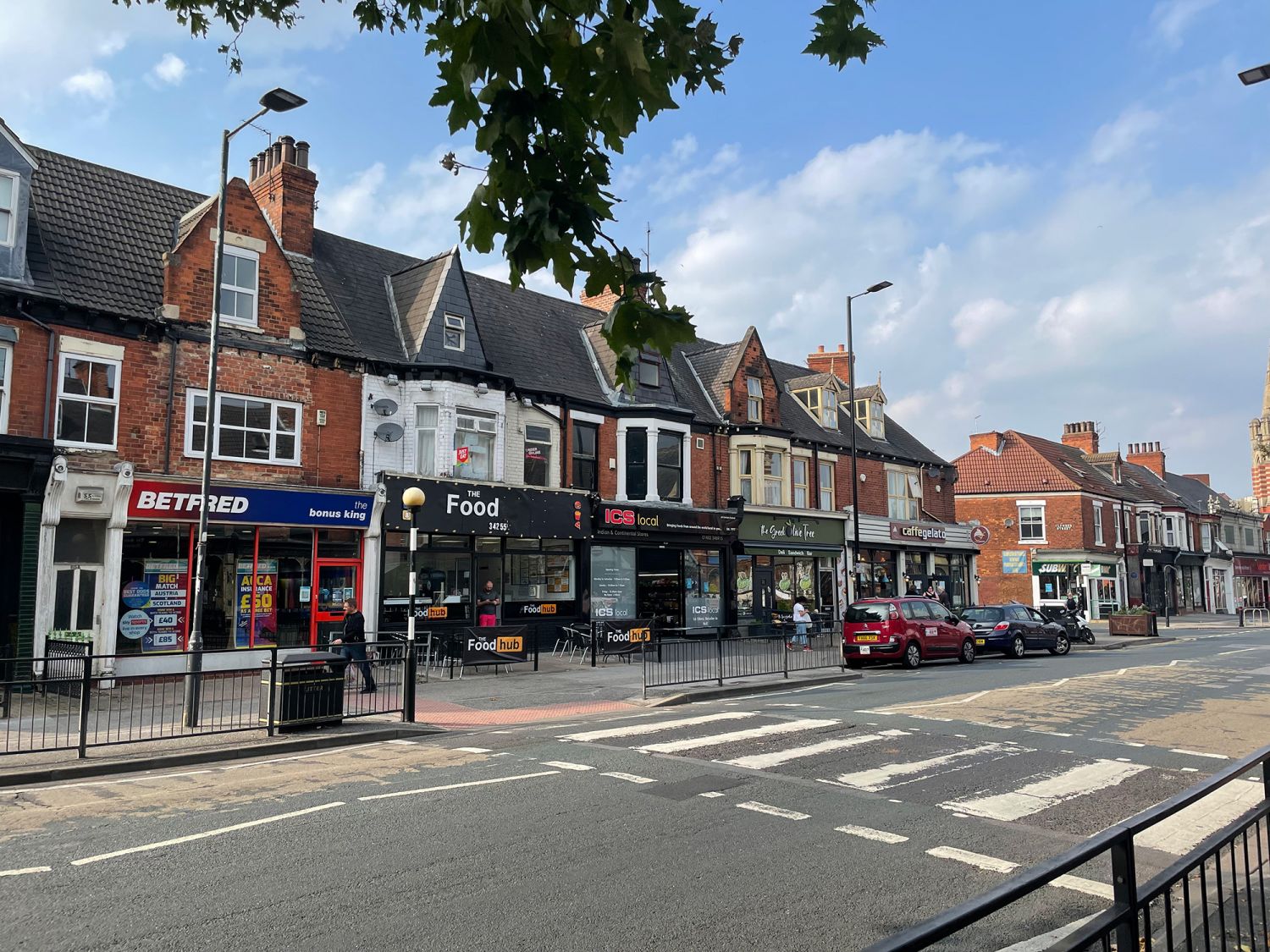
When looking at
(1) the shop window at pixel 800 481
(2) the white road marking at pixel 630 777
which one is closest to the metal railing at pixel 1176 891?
(2) the white road marking at pixel 630 777

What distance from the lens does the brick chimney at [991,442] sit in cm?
5156

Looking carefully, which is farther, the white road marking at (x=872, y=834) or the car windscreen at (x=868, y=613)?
the car windscreen at (x=868, y=613)

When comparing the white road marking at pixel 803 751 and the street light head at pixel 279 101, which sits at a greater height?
the street light head at pixel 279 101

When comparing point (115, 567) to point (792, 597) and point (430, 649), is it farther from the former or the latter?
point (792, 597)

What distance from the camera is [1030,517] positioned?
48.8 metres

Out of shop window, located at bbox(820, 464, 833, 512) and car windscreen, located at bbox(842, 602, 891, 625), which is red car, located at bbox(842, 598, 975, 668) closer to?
car windscreen, located at bbox(842, 602, 891, 625)

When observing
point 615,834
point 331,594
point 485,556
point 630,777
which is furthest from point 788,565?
point 615,834

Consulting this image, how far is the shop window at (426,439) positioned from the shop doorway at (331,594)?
2.96 meters

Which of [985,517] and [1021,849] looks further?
[985,517]

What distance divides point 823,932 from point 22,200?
19.1 meters

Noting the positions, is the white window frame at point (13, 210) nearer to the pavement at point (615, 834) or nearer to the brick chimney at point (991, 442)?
the pavement at point (615, 834)

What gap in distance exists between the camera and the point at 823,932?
201 inches

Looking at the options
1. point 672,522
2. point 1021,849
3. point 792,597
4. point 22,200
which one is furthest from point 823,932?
point 792,597

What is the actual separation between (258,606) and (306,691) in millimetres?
7984
